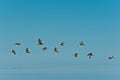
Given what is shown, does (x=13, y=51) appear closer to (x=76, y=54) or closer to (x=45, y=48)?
(x=45, y=48)

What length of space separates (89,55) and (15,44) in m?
12.4

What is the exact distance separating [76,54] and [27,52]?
325 inches

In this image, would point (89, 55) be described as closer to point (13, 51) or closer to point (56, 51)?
point (56, 51)

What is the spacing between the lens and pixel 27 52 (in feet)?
160

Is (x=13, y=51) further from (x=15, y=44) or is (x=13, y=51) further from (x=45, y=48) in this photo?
(x=45, y=48)

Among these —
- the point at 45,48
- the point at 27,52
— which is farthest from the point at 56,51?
the point at 27,52

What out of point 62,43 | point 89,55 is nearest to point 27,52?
point 62,43

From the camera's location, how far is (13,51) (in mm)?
50406

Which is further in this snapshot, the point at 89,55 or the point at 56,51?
the point at 89,55

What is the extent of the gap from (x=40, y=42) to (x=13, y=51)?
4.94 metres

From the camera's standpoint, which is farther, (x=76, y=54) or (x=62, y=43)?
(x=76, y=54)

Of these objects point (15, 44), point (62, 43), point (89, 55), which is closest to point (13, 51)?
point (15, 44)

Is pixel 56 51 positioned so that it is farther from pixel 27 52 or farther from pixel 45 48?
pixel 27 52

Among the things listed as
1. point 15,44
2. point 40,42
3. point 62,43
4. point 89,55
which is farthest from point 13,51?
point 89,55
